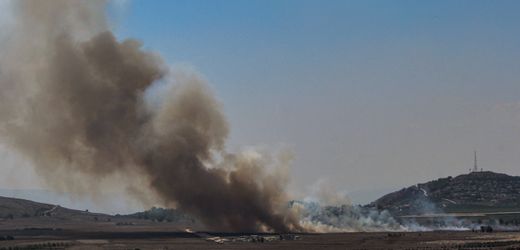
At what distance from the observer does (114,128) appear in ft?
432

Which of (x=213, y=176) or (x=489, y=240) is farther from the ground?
(x=213, y=176)

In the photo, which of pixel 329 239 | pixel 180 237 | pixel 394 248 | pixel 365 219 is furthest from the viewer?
pixel 365 219

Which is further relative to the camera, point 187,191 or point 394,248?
point 187,191

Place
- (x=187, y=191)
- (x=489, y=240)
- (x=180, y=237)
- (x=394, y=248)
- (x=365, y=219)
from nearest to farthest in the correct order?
(x=394, y=248) < (x=489, y=240) < (x=180, y=237) < (x=187, y=191) < (x=365, y=219)

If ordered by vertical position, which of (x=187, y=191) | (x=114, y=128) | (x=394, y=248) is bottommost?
(x=394, y=248)

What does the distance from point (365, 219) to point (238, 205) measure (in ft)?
100

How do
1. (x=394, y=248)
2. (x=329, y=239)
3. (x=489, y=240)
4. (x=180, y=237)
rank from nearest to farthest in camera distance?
(x=394, y=248) < (x=489, y=240) < (x=329, y=239) < (x=180, y=237)

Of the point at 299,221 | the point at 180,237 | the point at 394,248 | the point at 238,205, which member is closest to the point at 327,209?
the point at 299,221

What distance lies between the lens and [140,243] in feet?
354

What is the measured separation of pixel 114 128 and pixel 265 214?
2630cm

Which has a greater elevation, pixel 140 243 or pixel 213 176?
pixel 213 176

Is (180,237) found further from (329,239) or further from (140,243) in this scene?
(329,239)

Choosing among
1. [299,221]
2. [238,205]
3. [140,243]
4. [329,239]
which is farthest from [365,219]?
[140,243]

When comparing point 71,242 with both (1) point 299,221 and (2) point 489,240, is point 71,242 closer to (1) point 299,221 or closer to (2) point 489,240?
(1) point 299,221
